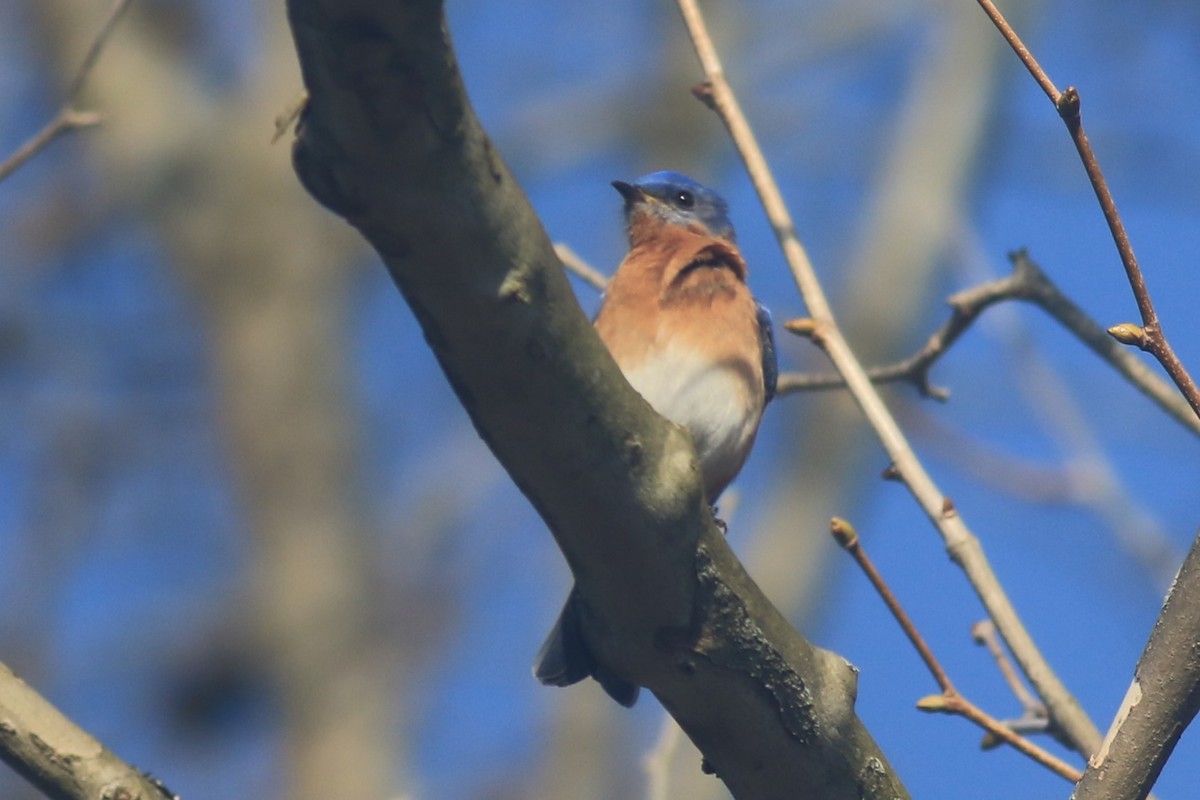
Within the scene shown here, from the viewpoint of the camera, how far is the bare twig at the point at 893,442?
306cm

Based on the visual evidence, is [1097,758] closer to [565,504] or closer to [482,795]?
[565,504]

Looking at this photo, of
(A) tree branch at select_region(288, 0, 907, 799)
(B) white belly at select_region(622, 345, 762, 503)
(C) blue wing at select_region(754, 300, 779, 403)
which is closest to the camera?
(A) tree branch at select_region(288, 0, 907, 799)

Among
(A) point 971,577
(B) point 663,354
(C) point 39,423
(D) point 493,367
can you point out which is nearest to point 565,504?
(D) point 493,367

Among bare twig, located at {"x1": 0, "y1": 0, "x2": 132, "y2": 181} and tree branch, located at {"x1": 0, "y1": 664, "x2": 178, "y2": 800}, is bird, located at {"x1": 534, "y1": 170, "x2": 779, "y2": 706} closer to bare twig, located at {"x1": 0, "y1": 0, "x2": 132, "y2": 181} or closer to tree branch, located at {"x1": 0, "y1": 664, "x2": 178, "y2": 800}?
bare twig, located at {"x1": 0, "y1": 0, "x2": 132, "y2": 181}

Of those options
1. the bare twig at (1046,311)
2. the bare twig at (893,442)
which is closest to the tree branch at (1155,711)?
the bare twig at (893,442)

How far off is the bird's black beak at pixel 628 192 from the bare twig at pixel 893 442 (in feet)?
5.68

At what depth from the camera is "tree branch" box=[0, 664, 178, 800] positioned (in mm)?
2463

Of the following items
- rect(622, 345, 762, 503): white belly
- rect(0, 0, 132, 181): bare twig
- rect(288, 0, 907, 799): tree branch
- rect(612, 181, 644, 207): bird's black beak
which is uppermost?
rect(612, 181, 644, 207): bird's black beak

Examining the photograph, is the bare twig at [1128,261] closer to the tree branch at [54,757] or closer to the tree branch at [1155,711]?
the tree branch at [1155,711]

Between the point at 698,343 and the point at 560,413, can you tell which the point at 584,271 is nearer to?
the point at 698,343

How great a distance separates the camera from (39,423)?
10.5 metres

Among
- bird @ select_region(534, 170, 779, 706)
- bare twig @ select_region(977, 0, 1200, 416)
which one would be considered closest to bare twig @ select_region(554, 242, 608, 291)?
bird @ select_region(534, 170, 779, 706)

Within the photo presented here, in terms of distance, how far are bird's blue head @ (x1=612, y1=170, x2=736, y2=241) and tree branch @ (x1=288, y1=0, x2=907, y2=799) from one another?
115 inches

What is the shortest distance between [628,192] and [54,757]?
3.35 metres
